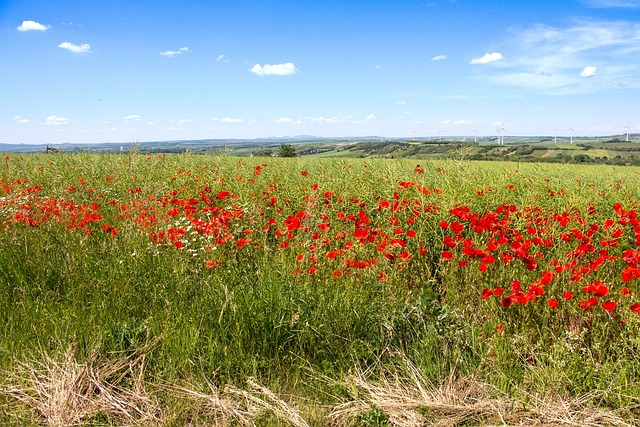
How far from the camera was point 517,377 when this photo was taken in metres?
2.27

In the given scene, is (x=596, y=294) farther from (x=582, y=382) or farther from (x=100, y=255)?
(x=100, y=255)

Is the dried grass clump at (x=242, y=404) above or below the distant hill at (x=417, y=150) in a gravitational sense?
below

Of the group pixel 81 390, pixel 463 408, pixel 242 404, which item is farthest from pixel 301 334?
pixel 81 390

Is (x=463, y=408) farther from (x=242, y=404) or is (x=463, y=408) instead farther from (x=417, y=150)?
(x=417, y=150)

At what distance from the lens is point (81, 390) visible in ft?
6.98

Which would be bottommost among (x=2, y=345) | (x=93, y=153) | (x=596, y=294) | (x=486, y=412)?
(x=486, y=412)

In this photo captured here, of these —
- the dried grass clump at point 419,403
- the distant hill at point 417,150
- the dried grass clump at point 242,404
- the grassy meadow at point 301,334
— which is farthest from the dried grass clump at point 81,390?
the distant hill at point 417,150

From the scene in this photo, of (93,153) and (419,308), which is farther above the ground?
(93,153)

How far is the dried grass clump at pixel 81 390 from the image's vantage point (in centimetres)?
200

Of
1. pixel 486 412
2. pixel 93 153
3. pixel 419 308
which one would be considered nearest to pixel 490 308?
pixel 419 308

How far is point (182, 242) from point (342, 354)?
5.90ft

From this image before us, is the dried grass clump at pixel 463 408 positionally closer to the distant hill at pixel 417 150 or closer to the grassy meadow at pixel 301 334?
the grassy meadow at pixel 301 334

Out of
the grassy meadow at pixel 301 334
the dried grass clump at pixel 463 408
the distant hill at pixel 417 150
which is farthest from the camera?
the distant hill at pixel 417 150

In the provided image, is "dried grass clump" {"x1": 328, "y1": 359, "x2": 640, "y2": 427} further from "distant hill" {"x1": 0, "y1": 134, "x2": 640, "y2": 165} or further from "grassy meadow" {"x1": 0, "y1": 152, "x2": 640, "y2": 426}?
"distant hill" {"x1": 0, "y1": 134, "x2": 640, "y2": 165}
